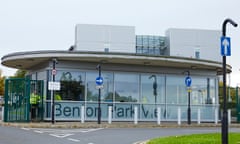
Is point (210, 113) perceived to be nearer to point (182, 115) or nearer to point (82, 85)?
point (182, 115)

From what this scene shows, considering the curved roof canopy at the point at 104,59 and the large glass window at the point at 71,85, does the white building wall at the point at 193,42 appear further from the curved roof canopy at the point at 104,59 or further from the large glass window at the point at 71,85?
the large glass window at the point at 71,85

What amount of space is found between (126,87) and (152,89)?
74.6 inches

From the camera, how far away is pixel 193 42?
64.1 meters

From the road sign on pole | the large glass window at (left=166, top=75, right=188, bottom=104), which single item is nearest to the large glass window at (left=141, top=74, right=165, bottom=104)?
the large glass window at (left=166, top=75, right=188, bottom=104)

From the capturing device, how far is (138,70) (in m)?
28.9

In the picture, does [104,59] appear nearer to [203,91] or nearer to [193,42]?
[203,91]

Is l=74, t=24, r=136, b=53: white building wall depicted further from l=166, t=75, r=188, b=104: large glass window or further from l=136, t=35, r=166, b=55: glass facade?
l=166, t=75, r=188, b=104: large glass window

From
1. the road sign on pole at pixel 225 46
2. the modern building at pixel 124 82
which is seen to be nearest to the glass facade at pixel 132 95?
the modern building at pixel 124 82

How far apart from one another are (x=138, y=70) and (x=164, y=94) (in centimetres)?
253

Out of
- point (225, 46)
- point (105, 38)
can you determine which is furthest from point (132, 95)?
point (105, 38)

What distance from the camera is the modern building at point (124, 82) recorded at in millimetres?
26547

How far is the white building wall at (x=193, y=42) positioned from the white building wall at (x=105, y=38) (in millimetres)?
6026

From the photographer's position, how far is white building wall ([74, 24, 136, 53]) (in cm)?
5766

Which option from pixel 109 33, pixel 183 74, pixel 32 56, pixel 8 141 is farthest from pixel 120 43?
pixel 8 141
